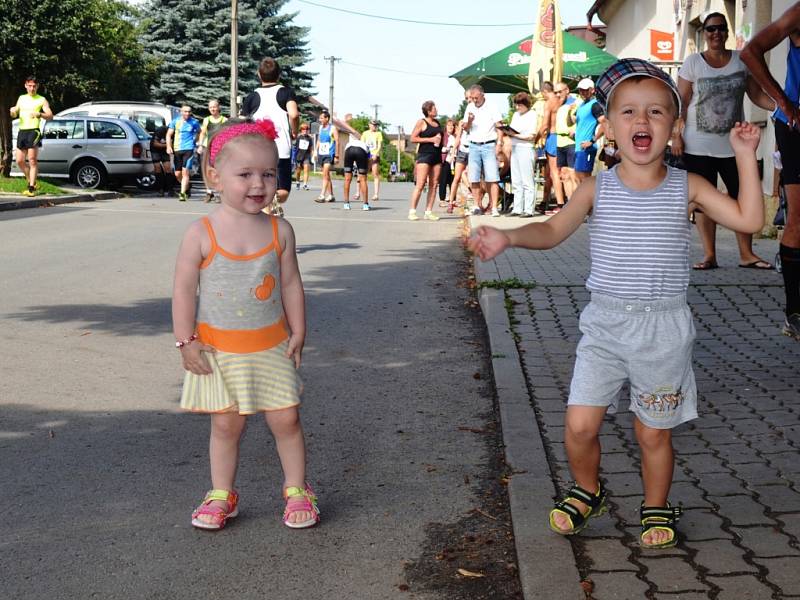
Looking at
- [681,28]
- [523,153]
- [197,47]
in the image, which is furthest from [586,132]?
[197,47]

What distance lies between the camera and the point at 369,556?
3.81 meters

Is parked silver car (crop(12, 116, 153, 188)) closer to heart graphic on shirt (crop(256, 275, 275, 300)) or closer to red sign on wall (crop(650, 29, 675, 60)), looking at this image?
red sign on wall (crop(650, 29, 675, 60))

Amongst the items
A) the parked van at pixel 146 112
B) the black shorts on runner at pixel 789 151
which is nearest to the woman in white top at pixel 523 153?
the black shorts on runner at pixel 789 151

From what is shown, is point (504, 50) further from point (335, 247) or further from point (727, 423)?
point (727, 423)

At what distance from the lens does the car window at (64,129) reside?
81.6ft

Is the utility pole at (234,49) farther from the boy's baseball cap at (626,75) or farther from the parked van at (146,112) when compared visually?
the boy's baseball cap at (626,75)

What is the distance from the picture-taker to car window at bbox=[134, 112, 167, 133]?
28359 mm

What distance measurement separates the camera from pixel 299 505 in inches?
159

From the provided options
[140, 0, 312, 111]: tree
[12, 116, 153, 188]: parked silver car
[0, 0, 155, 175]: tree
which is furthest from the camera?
[140, 0, 312, 111]: tree

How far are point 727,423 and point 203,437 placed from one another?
7.64 feet

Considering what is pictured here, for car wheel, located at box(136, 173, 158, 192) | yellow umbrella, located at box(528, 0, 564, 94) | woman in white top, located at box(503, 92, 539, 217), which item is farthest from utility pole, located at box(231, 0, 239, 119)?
woman in white top, located at box(503, 92, 539, 217)

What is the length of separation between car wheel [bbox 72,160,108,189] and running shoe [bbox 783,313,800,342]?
1997 centimetres

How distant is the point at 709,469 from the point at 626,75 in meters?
1.66

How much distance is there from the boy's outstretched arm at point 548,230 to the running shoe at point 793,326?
→ 3.74m
